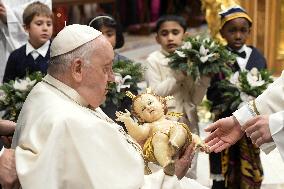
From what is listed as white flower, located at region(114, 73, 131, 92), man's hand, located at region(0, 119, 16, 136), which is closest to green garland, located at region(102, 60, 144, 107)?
white flower, located at region(114, 73, 131, 92)

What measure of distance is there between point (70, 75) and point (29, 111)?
261 millimetres

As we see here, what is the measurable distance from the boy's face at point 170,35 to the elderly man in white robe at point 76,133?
7.81ft

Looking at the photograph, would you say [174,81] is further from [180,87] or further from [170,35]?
[170,35]

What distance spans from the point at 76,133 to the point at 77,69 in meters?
0.32

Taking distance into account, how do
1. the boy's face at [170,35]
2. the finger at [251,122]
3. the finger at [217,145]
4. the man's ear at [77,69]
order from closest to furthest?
the man's ear at [77,69]
the finger at [251,122]
the finger at [217,145]
the boy's face at [170,35]

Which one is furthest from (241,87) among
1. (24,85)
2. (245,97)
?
(24,85)

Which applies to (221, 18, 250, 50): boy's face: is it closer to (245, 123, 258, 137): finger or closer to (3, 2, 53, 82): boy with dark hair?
(3, 2, 53, 82): boy with dark hair

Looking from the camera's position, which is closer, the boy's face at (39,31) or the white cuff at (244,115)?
the white cuff at (244,115)

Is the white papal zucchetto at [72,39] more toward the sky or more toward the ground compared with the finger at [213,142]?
more toward the sky

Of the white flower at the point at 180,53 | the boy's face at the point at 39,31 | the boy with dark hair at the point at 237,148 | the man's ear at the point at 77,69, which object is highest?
the man's ear at the point at 77,69

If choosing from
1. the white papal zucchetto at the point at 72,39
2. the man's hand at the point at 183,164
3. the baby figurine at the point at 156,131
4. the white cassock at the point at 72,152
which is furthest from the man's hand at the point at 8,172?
the man's hand at the point at 183,164

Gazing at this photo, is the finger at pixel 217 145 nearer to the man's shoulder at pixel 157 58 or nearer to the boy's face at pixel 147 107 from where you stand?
the boy's face at pixel 147 107

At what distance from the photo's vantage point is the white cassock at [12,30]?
5914 millimetres

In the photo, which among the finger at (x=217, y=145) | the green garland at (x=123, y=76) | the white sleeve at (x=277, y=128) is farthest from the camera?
the green garland at (x=123, y=76)
